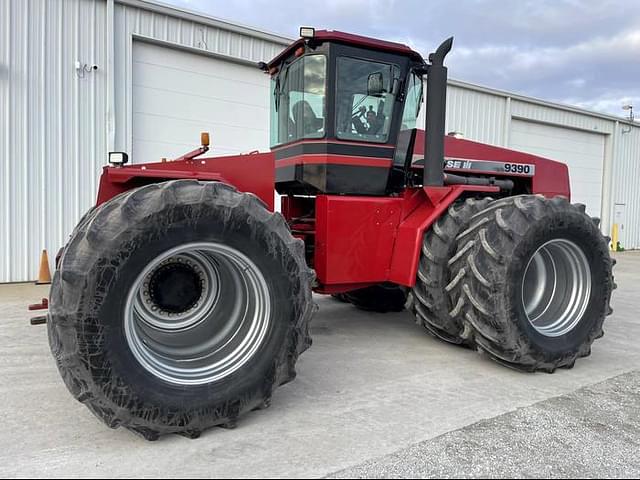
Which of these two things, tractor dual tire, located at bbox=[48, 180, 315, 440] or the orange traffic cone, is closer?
tractor dual tire, located at bbox=[48, 180, 315, 440]

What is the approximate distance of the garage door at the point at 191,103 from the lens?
9.04 metres

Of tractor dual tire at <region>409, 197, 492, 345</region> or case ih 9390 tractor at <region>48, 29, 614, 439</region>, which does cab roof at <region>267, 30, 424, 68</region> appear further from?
tractor dual tire at <region>409, 197, 492, 345</region>

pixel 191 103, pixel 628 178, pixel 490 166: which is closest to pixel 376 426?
pixel 490 166

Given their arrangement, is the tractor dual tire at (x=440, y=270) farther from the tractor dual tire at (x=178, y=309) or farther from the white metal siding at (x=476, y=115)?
the white metal siding at (x=476, y=115)

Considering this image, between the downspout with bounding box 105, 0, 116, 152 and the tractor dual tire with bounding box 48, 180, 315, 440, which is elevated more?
the downspout with bounding box 105, 0, 116, 152

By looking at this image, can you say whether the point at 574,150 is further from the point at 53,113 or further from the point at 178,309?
the point at 178,309

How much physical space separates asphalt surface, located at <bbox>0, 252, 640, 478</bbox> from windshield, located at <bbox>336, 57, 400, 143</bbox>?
1.92 meters

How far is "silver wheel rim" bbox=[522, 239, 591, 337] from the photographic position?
4.36m

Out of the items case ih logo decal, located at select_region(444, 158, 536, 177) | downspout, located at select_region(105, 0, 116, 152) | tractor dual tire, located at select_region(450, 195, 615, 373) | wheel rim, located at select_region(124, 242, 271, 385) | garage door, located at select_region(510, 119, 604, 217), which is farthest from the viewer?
garage door, located at select_region(510, 119, 604, 217)

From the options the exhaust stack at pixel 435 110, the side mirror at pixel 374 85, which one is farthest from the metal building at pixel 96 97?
the exhaust stack at pixel 435 110

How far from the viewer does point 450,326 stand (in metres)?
4.31

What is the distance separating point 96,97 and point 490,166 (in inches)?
254

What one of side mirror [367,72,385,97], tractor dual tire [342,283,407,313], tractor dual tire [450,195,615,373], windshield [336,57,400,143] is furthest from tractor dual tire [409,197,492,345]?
tractor dual tire [342,283,407,313]

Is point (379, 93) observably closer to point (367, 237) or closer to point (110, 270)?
point (367, 237)
